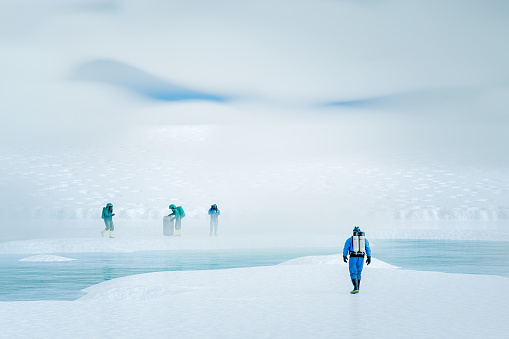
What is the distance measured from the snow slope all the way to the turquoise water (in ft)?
5.97

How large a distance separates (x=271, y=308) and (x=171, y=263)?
34.6 feet

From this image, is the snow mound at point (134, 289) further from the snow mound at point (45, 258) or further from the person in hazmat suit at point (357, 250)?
the snow mound at point (45, 258)

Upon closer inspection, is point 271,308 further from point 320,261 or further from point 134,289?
point 320,261

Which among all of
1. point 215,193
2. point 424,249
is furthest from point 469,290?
point 215,193

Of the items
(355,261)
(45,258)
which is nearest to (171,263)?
(45,258)

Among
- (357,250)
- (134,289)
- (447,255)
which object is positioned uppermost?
(357,250)

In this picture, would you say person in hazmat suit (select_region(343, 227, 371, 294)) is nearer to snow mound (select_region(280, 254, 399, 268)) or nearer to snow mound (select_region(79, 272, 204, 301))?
snow mound (select_region(79, 272, 204, 301))

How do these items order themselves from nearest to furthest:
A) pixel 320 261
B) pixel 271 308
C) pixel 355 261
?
pixel 271 308 < pixel 355 261 < pixel 320 261

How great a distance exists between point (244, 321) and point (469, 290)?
6.48 metres

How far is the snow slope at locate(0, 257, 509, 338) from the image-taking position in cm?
1067

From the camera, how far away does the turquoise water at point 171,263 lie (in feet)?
57.3

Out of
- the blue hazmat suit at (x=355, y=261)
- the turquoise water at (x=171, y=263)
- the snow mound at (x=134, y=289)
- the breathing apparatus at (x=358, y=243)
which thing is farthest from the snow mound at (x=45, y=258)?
the breathing apparatus at (x=358, y=243)

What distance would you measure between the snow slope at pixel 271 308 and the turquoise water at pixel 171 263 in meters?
1.82

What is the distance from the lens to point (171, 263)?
75.9 feet
